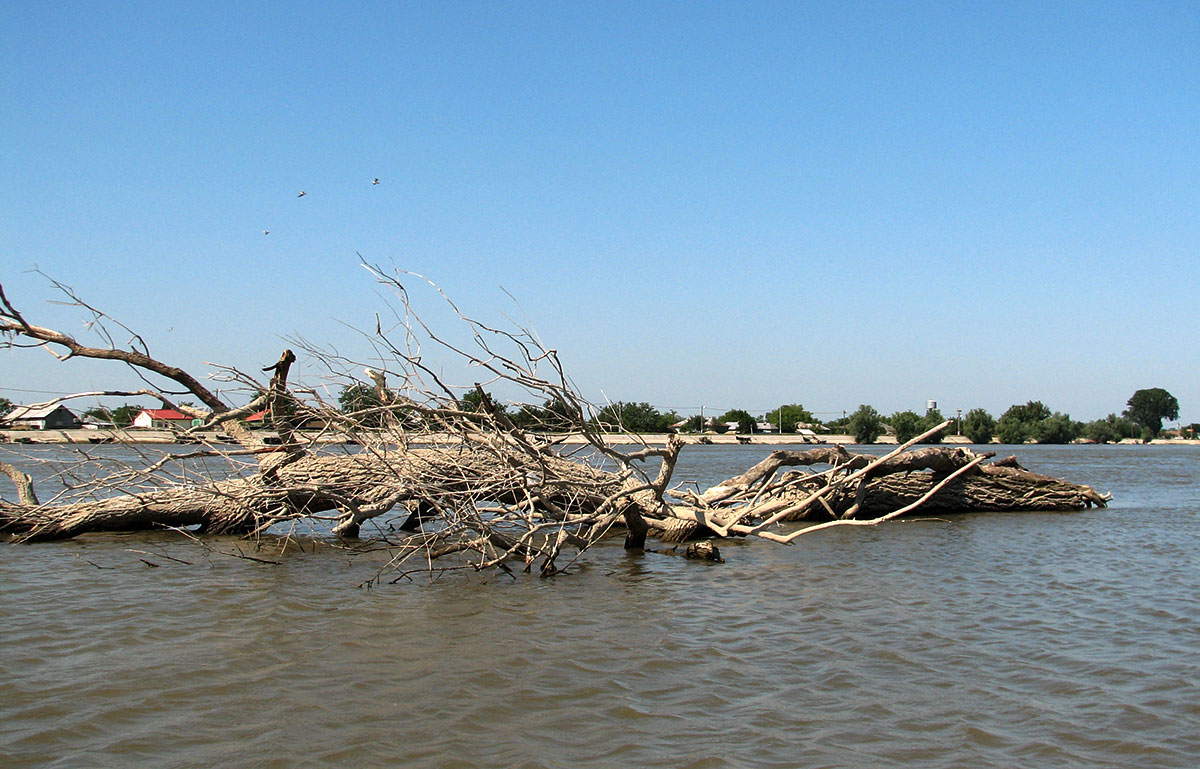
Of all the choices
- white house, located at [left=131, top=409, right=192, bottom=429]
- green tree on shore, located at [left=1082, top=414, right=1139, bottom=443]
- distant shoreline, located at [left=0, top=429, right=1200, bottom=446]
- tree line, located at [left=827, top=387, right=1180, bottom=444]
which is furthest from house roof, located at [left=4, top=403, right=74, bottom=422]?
green tree on shore, located at [left=1082, top=414, right=1139, bottom=443]

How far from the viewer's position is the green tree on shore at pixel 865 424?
2758 inches

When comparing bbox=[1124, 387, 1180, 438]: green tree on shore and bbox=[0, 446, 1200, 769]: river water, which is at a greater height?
bbox=[1124, 387, 1180, 438]: green tree on shore

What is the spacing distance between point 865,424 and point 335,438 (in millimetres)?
65832

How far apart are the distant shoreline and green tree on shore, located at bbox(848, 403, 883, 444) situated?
54.2 inches

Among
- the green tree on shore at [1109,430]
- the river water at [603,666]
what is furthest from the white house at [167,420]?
the green tree on shore at [1109,430]

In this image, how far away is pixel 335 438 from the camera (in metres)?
9.08

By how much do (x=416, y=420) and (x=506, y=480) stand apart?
1058mm

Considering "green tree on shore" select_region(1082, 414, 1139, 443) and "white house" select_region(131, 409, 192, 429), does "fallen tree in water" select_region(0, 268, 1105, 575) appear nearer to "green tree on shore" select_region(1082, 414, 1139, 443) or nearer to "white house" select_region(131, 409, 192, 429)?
"white house" select_region(131, 409, 192, 429)

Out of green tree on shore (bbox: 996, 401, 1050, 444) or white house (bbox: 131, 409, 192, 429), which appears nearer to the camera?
white house (bbox: 131, 409, 192, 429)

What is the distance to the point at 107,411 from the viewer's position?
Answer: 9562mm

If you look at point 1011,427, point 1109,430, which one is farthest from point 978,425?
point 1109,430

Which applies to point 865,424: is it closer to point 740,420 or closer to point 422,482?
point 740,420

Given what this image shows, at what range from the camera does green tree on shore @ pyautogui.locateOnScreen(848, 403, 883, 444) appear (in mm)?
70062

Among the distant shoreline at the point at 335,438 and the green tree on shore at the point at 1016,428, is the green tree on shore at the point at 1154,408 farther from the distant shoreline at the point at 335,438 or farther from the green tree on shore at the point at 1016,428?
the green tree on shore at the point at 1016,428
